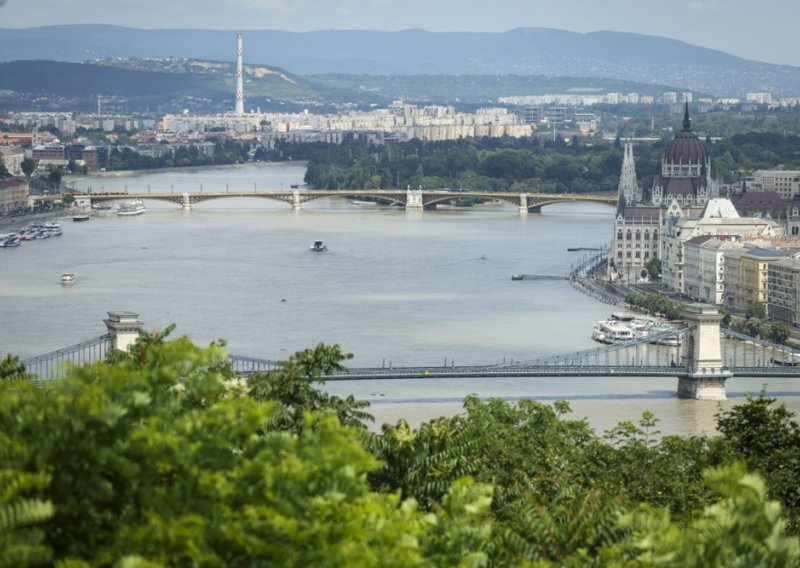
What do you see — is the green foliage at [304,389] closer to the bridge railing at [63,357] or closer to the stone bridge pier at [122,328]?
the stone bridge pier at [122,328]

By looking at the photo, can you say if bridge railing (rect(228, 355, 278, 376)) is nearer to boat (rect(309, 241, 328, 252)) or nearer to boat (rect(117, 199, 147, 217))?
boat (rect(309, 241, 328, 252))

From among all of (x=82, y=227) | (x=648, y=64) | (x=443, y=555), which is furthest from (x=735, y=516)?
(x=648, y=64)

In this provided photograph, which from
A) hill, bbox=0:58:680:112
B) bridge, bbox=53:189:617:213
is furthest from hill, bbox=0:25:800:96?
bridge, bbox=53:189:617:213

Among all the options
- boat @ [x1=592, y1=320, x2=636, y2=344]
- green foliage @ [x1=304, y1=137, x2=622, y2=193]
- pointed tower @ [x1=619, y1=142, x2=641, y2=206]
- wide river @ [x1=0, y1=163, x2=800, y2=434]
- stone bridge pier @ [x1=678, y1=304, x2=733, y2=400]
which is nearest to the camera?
wide river @ [x1=0, y1=163, x2=800, y2=434]

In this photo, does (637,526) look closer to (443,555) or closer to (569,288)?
(443,555)

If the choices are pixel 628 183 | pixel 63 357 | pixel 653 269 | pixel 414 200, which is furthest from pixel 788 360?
pixel 414 200

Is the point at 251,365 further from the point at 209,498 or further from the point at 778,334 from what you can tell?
the point at 209,498
